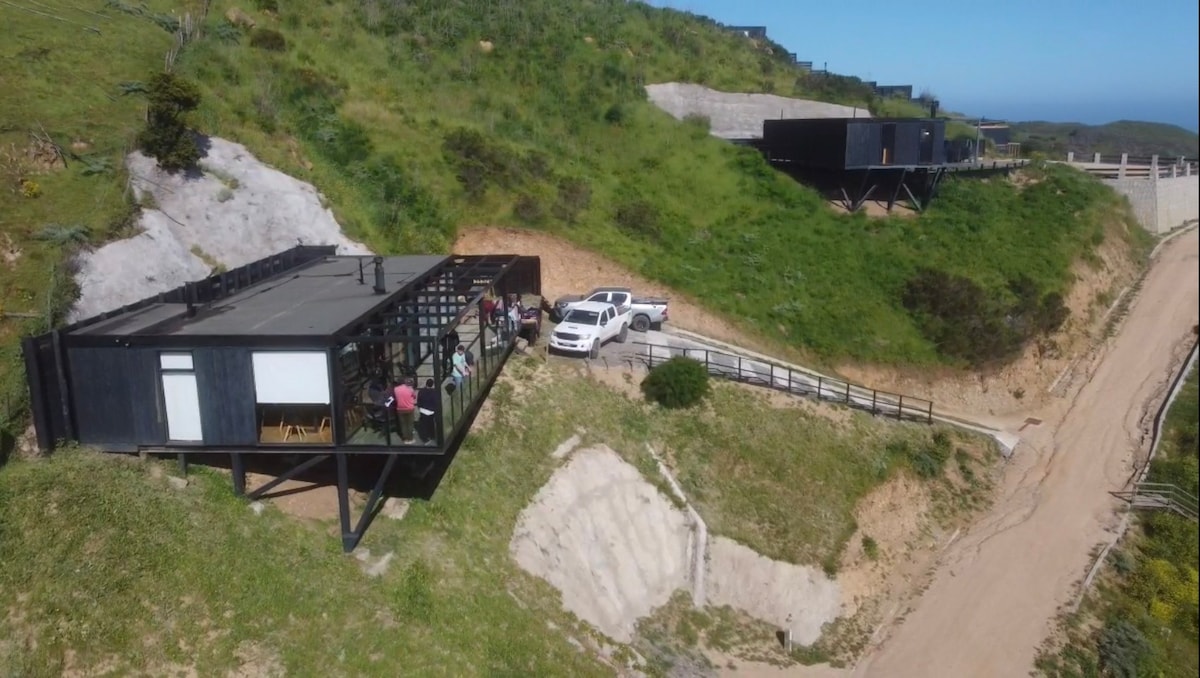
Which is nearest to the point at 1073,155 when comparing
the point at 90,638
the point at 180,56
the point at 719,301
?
the point at 719,301

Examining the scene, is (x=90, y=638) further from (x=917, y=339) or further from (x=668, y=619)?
(x=917, y=339)

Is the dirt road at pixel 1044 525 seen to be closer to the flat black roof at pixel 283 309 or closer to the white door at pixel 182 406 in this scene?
the flat black roof at pixel 283 309

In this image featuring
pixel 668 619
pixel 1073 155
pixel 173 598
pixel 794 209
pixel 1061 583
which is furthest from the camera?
pixel 1073 155

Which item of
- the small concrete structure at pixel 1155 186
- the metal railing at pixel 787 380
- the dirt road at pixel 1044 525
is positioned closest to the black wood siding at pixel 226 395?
the metal railing at pixel 787 380

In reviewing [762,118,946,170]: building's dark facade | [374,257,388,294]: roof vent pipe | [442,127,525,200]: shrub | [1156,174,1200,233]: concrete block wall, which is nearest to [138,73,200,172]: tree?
[374,257,388,294]: roof vent pipe

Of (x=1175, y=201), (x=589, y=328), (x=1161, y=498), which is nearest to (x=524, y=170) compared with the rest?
(x=589, y=328)

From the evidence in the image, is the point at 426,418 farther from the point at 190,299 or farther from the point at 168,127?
the point at 168,127

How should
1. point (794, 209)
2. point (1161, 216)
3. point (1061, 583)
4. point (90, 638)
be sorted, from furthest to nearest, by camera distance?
point (1161, 216)
point (794, 209)
point (1061, 583)
point (90, 638)
